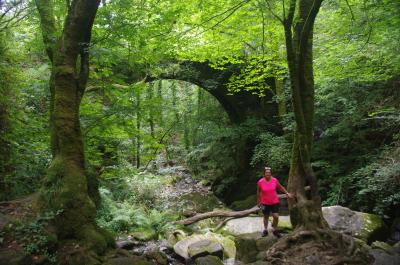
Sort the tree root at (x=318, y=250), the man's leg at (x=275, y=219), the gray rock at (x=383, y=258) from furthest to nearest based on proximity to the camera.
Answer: the man's leg at (x=275, y=219) < the tree root at (x=318, y=250) < the gray rock at (x=383, y=258)

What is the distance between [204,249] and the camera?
290 inches

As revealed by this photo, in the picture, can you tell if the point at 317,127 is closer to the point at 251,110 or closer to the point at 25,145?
the point at 251,110

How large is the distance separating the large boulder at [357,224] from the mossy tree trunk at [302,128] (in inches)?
58.1

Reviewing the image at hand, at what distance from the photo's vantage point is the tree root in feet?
18.6

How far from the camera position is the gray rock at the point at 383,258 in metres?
5.54

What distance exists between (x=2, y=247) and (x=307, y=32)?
19.6ft

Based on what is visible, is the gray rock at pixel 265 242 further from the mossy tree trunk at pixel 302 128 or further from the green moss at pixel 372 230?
the green moss at pixel 372 230

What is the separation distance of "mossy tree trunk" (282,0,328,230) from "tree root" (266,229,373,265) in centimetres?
26

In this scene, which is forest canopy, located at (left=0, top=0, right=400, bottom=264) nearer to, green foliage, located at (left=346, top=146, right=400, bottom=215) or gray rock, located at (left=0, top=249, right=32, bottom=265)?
green foliage, located at (left=346, top=146, right=400, bottom=215)

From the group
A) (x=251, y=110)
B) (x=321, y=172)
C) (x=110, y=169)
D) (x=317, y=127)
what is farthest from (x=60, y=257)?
(x=251, y=110)

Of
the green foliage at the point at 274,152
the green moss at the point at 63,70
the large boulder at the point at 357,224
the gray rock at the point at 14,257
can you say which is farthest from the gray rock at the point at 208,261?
the green foliage at the point at 274,152

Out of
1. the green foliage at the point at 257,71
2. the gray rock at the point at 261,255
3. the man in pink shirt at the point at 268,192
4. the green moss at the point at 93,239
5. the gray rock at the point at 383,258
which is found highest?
the green foliage at the point at 257,71

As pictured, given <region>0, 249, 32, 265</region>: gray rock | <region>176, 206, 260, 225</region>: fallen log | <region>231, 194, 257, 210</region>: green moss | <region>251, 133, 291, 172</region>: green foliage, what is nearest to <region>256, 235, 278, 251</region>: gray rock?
<region>176, 206, 260, 225</region>: fallen log

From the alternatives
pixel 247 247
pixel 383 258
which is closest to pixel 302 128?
pixel 383 258
